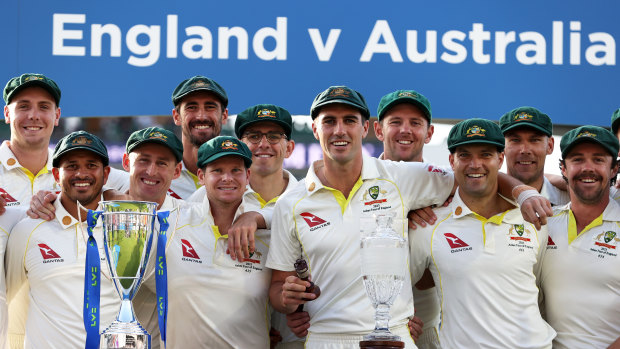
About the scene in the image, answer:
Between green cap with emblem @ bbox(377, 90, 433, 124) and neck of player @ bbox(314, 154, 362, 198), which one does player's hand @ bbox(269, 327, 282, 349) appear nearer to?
neck of player @ bbox(314, 154, 362, 198)

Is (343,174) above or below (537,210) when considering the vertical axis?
above

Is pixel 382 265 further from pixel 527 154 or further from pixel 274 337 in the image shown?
pixel 527 154

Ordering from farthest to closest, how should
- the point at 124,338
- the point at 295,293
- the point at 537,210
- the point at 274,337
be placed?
the point at 274,337
the point at 537,210
the point at 295,293
the point at 124,338

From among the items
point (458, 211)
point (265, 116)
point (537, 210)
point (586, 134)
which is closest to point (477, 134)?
point (458, 211)

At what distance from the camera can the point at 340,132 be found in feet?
12.2

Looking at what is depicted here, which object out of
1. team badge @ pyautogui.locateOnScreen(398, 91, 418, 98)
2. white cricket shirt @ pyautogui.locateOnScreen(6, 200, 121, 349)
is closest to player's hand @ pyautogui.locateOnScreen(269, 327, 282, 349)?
white cricket shirt @ pyautogui.locateOnScreen(6, 200, 121, 349)

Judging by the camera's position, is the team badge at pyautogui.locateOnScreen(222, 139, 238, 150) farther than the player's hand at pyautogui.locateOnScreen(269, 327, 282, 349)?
No

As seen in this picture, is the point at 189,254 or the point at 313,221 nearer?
the point at 313,221

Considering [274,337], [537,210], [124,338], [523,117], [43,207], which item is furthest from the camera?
[523,117]

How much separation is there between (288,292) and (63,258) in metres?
1.21

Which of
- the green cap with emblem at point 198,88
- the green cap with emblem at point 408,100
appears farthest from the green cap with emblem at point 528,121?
the green cap with emblem at point 198,88

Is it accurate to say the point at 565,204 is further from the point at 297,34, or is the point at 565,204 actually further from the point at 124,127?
the point at 124,127

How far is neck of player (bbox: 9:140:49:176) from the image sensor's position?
4480mm

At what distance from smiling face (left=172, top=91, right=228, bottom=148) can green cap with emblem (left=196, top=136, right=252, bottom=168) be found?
33.7 inches
